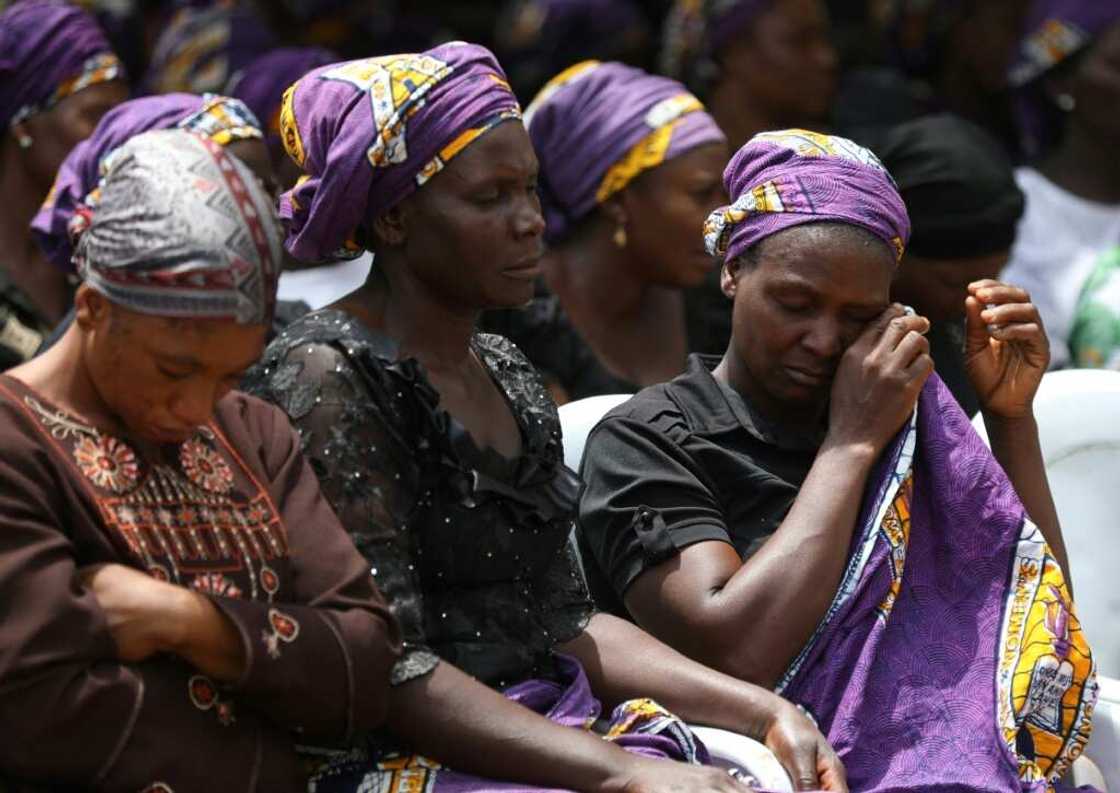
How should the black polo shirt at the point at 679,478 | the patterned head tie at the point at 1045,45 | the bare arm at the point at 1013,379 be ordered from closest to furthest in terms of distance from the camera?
the black polo shirt at the point at 679,478, the bare arm at the point at 1013,379, the patterned head tie at the point at 1045,45

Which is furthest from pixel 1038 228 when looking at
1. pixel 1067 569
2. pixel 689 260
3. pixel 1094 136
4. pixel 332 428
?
pixel 332 428

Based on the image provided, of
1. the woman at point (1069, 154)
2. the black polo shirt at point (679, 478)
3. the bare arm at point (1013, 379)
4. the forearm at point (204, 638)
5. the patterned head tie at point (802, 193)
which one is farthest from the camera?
the woman at point (1069, 154)

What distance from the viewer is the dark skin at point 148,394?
8.36 feet

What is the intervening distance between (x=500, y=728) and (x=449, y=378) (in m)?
0.67

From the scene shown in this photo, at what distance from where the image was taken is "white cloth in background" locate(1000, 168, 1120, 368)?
625cm

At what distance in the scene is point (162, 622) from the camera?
2.55m

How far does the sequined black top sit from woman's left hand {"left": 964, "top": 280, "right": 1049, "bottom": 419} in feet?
3.14

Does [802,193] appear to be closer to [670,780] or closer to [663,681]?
[663,681]

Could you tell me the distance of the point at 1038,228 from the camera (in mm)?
6535

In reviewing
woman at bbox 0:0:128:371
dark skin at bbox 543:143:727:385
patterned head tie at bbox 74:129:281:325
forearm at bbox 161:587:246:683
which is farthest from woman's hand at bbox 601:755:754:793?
woman at bbox 0:0:128:371

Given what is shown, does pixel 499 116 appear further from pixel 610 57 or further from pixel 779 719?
pixel 610 57

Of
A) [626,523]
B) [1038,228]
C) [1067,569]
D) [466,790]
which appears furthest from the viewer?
[1038,228]

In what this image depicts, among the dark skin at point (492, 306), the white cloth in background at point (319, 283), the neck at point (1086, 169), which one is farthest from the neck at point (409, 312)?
the neck at point (1086, 169)

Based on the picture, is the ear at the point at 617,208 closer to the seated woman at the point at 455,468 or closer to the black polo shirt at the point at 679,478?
the black polo shirt at the point at 679,478
